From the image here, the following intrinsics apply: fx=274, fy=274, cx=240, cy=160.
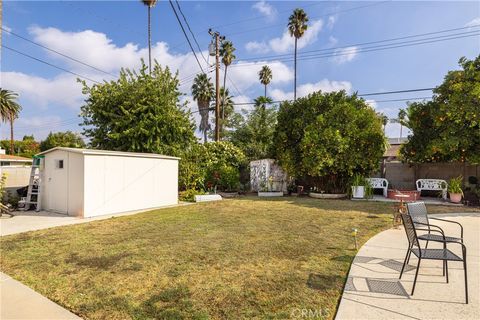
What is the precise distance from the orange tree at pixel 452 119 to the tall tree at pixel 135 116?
11.5 m

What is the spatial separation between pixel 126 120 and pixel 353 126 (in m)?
10.9

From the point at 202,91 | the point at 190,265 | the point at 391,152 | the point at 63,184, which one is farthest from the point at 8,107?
the point at 391,152

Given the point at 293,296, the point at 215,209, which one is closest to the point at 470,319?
the point at 293,296

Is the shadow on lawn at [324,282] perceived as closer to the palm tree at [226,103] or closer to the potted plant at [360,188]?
the potted plant at [360,188]

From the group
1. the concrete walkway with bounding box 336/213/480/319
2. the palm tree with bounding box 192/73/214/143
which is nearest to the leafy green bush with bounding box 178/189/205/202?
the concrete walkway with bounding box 336/213/480/319

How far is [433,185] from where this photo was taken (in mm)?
12297

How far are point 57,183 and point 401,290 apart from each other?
9916mm

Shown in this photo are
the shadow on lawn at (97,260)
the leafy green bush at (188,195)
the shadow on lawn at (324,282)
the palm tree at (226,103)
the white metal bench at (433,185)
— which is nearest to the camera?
the shadow on lawn at (324,282)

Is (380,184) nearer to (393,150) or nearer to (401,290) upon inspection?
(401,290)

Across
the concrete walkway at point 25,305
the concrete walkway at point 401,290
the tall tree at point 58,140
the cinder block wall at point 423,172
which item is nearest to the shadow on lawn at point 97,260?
the concrete walkway at point 25,305

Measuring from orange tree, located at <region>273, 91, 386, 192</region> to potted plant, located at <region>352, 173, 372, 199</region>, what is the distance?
45cm

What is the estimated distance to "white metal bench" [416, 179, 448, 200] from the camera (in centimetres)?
1179

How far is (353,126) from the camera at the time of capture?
41.0ft

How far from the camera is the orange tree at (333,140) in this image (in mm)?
12477
